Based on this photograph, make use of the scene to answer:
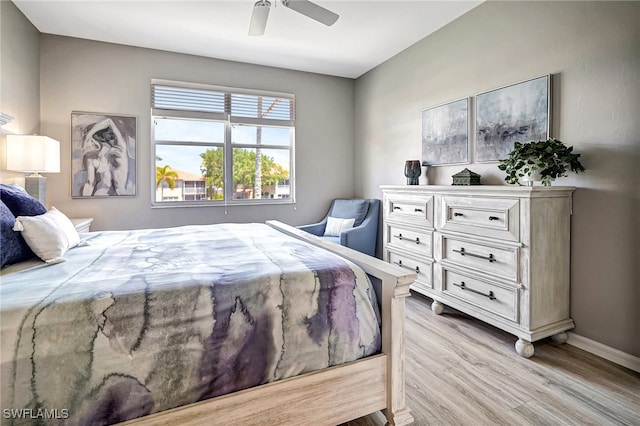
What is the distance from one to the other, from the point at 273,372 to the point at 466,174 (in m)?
2.39

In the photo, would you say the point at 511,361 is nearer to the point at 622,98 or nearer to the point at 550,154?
the point at 550,154

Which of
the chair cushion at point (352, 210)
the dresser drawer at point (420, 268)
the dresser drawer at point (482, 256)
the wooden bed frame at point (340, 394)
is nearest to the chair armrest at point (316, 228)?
the chair cushion at point (352, 210)

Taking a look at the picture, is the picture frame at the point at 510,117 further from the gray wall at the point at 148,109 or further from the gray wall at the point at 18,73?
the gray wall at the point at 18,73

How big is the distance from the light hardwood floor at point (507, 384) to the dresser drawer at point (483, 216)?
81cm

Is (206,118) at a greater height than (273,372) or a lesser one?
greater

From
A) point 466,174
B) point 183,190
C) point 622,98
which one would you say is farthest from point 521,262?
point 183,190

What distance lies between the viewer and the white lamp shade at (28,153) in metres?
2.72

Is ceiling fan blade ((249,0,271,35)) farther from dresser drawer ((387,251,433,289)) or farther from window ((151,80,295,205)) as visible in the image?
dresser drawer ((387,251,433,289))

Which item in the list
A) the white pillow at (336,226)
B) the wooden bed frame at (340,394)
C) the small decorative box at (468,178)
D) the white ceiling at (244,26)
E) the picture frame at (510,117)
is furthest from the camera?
the white pillow at (336,226)

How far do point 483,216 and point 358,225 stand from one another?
1956mm

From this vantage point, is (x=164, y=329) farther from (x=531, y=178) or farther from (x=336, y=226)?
(x=336, y=226)

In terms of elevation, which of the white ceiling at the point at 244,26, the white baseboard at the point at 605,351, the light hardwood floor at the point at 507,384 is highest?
the white ceiling at the point at 244,26

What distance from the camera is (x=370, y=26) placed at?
3.38 m

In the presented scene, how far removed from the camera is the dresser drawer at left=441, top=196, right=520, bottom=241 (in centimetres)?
226
